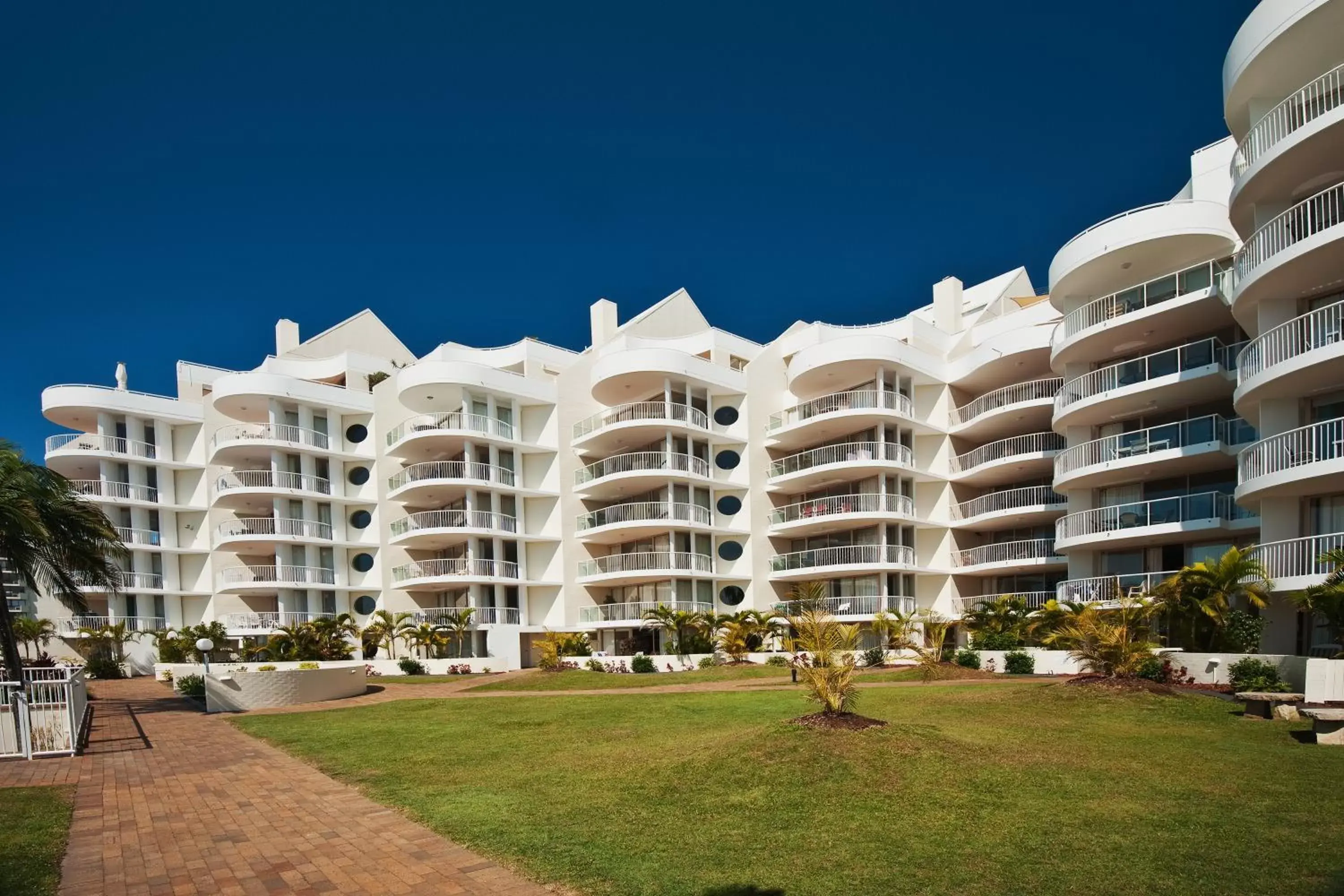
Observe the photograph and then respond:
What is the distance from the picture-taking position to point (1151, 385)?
84.8ft

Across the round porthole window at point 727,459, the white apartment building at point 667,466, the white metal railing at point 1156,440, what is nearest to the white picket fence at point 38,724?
the white apartment building at point 667,466

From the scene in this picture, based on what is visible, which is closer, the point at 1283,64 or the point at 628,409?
the point at 1283,64

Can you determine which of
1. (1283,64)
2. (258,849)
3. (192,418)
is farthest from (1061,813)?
(192,418)

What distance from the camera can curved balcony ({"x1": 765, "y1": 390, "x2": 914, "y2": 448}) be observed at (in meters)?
35.9

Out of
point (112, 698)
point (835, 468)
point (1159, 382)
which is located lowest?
point (112, 698)

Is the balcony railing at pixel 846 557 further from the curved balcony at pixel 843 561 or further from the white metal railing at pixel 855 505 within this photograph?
the white metal railing at pixel 855 505

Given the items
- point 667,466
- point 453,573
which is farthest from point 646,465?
point 453,573

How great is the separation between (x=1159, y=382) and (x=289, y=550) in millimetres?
37814

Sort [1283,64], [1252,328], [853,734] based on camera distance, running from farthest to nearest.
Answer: [1252,328]
[1283,64]
[853,734]

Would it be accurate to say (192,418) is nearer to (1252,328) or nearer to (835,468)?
(835,468)

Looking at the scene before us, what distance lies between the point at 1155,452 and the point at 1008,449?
34.9 ft

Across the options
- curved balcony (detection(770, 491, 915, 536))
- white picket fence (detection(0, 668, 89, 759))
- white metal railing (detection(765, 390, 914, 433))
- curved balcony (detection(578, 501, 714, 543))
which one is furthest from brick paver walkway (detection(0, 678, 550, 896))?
white metal railing (detection(765, 390, 914, 433))

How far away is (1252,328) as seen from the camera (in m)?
21.3

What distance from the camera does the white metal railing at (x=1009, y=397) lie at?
112 feet
